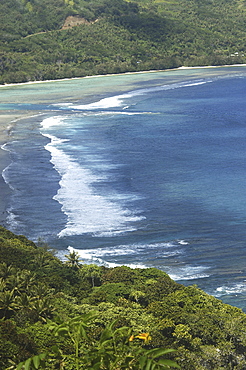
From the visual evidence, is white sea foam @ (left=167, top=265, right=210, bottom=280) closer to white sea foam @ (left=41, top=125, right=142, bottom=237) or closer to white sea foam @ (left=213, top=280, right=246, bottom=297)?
white sea foam @ (left=213, top=280, right=246, bottom=297)

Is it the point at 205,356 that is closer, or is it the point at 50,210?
the point at 205,356

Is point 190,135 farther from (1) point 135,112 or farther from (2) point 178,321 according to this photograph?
(2) point 178,321

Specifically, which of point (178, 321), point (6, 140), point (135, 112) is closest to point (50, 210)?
point (178, 321)

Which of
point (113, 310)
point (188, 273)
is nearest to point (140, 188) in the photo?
point (188, 273)

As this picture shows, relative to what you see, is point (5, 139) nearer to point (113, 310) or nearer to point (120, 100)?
point (120, 100)

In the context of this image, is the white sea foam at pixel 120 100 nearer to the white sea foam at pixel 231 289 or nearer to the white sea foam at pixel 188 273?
the white sea foam at pixel 188 273
